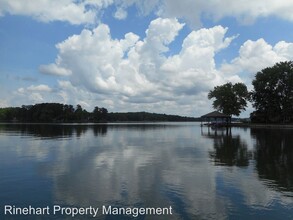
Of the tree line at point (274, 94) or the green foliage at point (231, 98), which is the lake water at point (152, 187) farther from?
the green foliage at point (231, 98)

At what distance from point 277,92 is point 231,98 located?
15.5 meters

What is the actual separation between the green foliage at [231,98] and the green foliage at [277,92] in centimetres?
1125

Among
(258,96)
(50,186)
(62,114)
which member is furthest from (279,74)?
(62,114)

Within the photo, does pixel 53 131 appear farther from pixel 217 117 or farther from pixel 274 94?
pixel 274 94

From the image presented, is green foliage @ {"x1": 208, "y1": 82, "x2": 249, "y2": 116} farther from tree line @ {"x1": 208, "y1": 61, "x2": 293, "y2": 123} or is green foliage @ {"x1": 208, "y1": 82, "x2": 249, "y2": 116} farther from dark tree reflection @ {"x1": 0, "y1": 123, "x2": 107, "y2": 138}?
dark tree reflection @ {"x1": 0, "y1": 123, "x2": 107, "y2": 138}

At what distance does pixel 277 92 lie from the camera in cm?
8175

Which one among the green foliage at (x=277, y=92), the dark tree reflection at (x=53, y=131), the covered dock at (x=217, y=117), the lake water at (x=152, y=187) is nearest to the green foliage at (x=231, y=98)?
the covered dock at (x=217, y=117)

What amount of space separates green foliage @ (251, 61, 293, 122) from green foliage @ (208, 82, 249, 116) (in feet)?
36.9

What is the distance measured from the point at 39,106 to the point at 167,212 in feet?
626

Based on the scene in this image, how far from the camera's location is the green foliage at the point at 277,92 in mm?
80688

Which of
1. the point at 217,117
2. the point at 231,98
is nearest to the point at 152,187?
the point at 217,117

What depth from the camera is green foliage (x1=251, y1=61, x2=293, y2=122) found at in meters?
80.7

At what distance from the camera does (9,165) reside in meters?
18.3

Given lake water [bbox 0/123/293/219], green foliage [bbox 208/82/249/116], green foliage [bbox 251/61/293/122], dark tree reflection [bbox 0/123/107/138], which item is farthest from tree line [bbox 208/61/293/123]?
lake water [bbox 0/123/293/219]
